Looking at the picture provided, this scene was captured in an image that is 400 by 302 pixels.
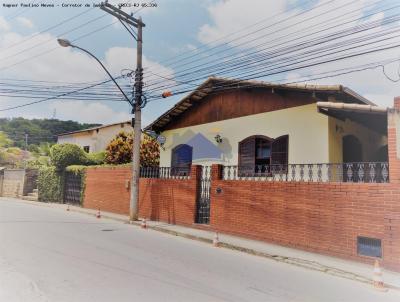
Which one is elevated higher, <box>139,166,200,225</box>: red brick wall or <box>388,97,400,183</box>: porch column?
<box>388,97,400,183</box>: porch column

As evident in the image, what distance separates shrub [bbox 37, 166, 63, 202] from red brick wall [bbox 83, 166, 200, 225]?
308cm

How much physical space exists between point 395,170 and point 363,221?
1387mm

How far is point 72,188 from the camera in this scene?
2058 centimetres

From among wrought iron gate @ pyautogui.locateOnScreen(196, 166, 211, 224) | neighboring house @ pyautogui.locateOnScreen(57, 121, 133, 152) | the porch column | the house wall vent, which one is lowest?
the house wall vent

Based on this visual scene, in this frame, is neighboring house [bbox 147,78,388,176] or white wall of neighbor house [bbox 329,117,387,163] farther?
white wall of neighbor house [bbox 329,117,387,163]

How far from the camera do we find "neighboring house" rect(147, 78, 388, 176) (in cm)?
1075

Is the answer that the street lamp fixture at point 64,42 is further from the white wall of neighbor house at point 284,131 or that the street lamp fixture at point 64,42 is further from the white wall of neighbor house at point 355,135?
the white wall of neighbor house at point 355,135

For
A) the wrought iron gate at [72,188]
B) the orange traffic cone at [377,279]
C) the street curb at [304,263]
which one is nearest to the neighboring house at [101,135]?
the wrought iron gate at [72,188]

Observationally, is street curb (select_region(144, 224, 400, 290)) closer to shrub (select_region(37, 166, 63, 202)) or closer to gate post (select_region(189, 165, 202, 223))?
gate post (select_region(189, 165, 202, 223))

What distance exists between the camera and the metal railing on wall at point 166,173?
1370cm

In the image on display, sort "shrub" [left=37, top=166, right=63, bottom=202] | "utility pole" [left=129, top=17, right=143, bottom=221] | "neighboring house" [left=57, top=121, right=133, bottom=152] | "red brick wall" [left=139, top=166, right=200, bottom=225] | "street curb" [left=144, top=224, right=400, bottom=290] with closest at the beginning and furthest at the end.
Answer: "street curb" [left=144, top=224, right=400, bottom=290], "red brick wall" [left=139, top=166, right=200, bottom=225], "utility pole" [left=129, top=17, right=143, bottom=221], "shrub" [left=37, top=166, right=63, bottom=202], "neighboring house" [left=57, top=121, right=133, bottom=152]

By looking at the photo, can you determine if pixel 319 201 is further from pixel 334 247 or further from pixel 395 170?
pixel 395 170

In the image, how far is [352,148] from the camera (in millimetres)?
12453

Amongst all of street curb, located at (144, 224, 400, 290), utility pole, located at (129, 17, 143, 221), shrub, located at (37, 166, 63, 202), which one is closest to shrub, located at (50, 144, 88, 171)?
shrub, located at (37, 166, 63, 202)
